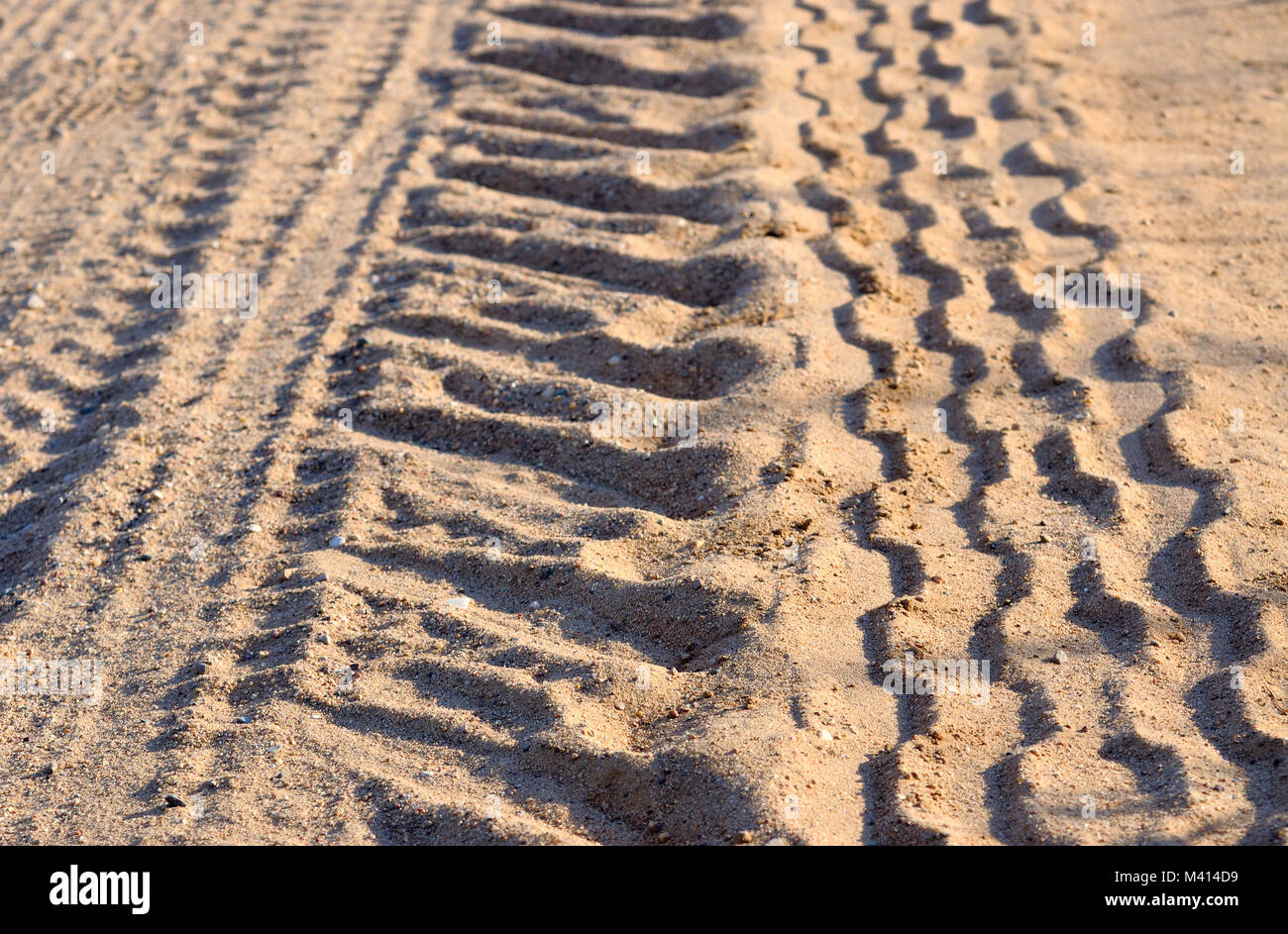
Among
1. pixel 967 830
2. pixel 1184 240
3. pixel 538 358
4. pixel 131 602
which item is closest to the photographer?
pixel 967 830

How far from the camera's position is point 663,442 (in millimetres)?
3713

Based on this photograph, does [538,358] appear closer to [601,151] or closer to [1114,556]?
[601,151]

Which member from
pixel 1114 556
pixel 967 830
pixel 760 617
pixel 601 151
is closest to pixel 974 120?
pixel 601 151

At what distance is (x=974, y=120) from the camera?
538 cm

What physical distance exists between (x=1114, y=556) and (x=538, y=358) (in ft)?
6.41

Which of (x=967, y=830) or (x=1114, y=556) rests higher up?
(x=1114, y=556)

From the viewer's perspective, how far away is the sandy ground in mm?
2689

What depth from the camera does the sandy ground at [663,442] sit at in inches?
106

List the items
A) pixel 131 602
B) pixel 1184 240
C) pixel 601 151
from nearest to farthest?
1. pixel 131 602
2. pixel 1184 240
3. pixel 601 151

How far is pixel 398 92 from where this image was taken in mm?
6125

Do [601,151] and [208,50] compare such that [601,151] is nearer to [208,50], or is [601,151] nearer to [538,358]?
[538,358]

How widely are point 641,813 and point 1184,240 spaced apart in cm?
321

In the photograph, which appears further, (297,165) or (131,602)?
(297,165)
